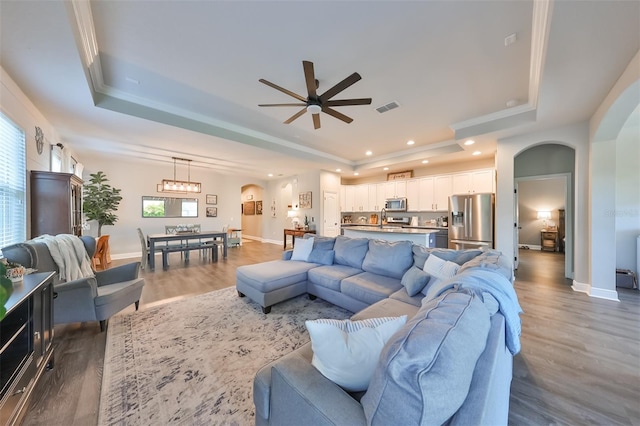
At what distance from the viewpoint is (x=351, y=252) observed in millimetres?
3408

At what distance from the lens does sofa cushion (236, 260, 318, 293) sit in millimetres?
2868

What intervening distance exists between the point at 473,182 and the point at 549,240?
14.6 ft

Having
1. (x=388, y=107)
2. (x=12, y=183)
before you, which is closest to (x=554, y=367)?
(x=388, y=107)

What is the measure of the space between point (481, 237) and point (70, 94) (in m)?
7.20

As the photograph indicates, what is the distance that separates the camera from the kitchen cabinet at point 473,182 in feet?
17.8

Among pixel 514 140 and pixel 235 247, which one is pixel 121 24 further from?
pixel 235 247

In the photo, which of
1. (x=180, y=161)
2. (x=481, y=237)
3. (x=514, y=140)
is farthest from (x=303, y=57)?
(x=180, y=161)

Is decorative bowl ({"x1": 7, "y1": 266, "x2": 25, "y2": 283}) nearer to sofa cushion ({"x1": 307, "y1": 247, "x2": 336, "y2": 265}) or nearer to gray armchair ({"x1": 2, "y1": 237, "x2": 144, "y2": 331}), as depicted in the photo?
gray armchair ({"x1": 2, "y1": 237, "x2": 144, "y2": 331})

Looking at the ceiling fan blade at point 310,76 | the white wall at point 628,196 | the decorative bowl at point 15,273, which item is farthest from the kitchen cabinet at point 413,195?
the decorative bowl at point 15,273

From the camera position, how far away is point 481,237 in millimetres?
4945

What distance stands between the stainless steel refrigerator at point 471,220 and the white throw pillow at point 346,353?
507 cm

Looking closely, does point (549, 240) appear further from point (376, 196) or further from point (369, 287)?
point (369, 287)

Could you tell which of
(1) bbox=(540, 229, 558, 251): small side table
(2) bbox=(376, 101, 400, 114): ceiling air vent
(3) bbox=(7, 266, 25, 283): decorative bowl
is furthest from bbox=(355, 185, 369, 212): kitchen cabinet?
(3) bbox=(7, 266, 25, 283): decorative bowl

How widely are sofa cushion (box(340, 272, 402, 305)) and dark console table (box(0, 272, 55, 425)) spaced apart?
8.15ft
